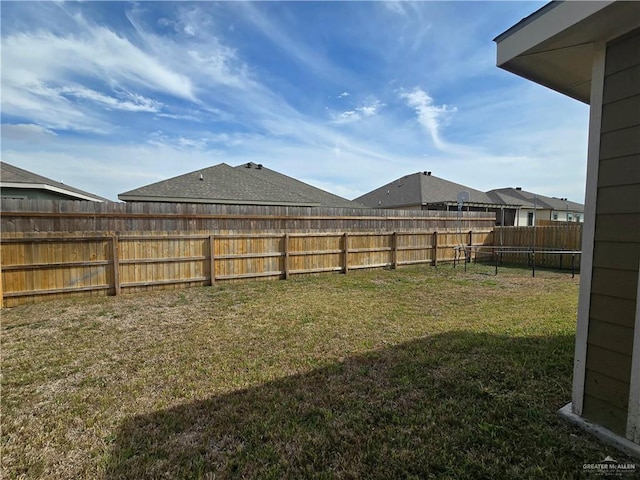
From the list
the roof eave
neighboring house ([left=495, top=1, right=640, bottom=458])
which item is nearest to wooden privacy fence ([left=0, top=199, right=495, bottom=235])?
the roof eave

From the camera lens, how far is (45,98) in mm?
8125

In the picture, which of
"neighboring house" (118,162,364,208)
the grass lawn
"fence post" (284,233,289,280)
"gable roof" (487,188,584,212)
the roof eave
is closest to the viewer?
the roof eave

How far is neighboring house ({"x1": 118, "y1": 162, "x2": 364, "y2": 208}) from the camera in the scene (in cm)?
1005

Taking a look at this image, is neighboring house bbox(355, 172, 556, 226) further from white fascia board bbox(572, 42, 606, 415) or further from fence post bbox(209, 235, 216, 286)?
white fascia board bbox(572, 42, 606, 415)

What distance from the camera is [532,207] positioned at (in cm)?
2138

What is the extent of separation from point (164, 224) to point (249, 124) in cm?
776

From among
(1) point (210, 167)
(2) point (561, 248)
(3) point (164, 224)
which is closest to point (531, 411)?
(3) point (164, 224)

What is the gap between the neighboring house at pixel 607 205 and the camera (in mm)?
1714

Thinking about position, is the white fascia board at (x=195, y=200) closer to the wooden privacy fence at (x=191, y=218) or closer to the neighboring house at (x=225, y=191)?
the neighboring house at (x=225, y=191)

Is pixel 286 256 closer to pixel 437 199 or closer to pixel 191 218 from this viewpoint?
pixel 191 218

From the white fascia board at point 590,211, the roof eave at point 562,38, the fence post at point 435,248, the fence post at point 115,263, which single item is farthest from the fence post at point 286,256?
the white fascia board at point 590,211

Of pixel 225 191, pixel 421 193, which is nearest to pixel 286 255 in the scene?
pixel 225 191

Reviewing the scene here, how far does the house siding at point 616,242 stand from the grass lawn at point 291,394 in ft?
1.21

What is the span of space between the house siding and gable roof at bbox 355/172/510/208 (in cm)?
1539
